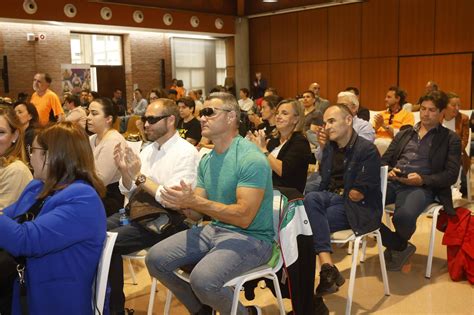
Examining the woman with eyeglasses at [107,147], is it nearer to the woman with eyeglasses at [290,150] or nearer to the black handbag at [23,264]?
the woman with eyeglasses at [290,150]

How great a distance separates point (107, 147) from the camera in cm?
329

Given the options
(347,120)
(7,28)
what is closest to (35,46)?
(7,28)

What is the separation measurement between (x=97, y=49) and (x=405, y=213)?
1268cm

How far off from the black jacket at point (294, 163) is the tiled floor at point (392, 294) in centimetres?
78

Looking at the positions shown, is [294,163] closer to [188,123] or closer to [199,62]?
[188,123]

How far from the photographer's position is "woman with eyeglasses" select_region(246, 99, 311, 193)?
127 inches

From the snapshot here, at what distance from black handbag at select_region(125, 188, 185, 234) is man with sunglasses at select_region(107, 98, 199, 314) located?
42mm

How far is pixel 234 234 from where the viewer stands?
8.10 ft

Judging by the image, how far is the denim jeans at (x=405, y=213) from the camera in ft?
11.3

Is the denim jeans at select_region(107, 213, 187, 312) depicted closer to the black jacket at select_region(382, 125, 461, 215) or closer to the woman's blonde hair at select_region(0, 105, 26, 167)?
the woman's blonde hair at select_region(0, 105, 26, 167)

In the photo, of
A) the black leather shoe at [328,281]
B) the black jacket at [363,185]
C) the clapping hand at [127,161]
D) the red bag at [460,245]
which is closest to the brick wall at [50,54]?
the clapping hand at [127,161]

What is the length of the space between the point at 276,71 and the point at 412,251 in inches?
457

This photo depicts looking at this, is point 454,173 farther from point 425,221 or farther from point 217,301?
point 217,301

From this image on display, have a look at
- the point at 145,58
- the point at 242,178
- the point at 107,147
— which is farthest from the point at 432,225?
the point at 145,58
